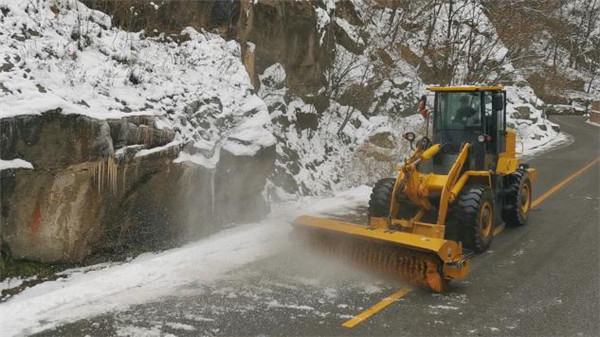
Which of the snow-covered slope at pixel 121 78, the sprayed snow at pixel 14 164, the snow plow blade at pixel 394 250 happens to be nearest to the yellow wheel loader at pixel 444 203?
the snow plow blade at pixel 394 250

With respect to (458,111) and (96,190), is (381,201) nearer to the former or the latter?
(458,111)

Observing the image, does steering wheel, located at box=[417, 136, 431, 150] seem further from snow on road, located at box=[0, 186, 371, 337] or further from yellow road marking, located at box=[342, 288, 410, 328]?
yellow road marking, located at box=[342, 288, 410, 328]

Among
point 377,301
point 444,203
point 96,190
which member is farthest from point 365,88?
point 377,301

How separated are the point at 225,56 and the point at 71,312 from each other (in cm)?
684

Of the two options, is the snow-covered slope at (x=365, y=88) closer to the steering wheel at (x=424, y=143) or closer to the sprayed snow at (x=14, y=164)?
the steering wheel at (x=424, y=143)

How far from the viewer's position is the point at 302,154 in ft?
48.2

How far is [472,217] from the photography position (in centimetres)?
754

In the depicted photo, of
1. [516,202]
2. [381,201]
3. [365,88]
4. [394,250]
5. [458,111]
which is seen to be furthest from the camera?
[365,88]

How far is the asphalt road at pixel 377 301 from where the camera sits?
534cm

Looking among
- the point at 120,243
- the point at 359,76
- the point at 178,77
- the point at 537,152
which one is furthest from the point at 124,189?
the point at 537,152

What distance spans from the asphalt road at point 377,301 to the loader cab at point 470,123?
5.07 feet

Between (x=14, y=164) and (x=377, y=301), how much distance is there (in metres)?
4.58

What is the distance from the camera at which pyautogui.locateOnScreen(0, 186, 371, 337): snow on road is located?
561 cm

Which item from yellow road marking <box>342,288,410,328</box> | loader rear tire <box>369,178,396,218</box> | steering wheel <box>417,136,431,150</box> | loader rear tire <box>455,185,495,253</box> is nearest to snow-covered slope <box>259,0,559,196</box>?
loader rear tire <box>369,178,396,218</box>
